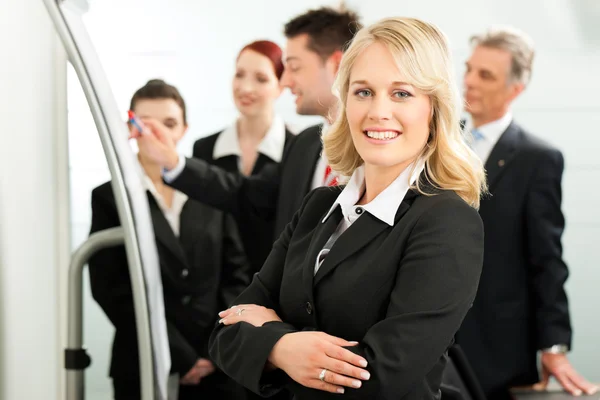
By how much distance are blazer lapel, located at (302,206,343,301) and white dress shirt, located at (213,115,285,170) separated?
4.82 feet

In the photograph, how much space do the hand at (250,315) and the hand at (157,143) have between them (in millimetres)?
1154

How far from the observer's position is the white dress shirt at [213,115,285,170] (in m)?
2.72

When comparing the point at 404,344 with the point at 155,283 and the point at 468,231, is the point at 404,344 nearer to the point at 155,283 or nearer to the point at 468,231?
the point at 468,231

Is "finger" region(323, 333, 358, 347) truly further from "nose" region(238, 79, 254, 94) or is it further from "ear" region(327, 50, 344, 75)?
"nose" region(238, 79, 254, 94)

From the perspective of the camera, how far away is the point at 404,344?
105cm

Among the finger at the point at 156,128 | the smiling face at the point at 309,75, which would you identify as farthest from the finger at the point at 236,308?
the finger at the point at 156,128

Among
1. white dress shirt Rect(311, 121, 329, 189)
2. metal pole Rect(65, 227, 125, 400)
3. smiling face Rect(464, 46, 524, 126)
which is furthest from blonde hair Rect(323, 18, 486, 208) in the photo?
smiling face Rect(464, 46, 524, 126)

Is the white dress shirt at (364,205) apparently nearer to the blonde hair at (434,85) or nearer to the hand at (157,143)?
the blonde hair at (434,85)

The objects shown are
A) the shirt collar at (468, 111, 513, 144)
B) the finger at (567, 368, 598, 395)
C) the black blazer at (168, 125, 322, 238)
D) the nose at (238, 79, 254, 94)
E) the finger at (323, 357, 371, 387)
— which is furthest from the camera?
the nose at (238, 79, 254, 94)

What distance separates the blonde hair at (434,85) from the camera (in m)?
1.11

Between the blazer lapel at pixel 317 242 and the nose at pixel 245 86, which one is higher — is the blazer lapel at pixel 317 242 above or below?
below

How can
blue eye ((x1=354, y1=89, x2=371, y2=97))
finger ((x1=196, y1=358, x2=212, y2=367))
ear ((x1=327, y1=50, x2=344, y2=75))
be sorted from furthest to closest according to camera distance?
finger ((x1=196, y1=358, x2=212, y2=367))
ear ((x1=327, y1=50, x2=344, y2=75))
blue eye ((x1=354, y1=89, x2=371, y2=97))

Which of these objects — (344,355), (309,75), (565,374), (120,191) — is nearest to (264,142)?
(309,75)

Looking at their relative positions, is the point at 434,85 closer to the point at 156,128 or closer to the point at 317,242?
the point at 317,242
